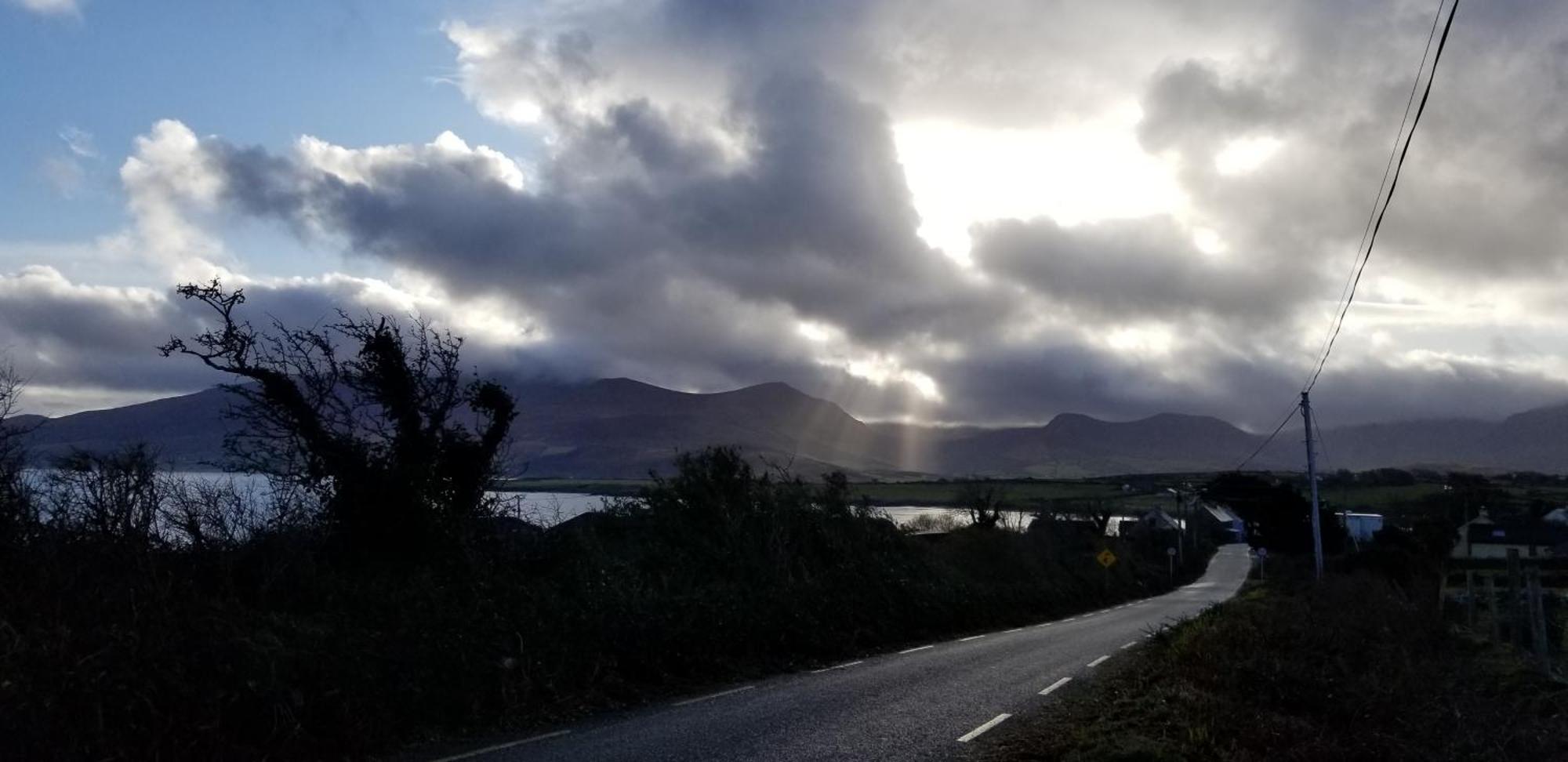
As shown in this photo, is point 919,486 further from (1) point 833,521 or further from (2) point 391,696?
(2) point 391,696

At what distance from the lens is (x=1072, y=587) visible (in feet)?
160

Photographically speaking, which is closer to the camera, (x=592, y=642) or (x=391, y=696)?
(x=391, y=696)

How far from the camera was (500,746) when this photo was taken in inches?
485

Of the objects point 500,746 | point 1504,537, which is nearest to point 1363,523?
point 1504,537

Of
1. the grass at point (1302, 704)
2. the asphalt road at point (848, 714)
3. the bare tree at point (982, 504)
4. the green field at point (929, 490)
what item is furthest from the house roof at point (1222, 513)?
the asphalt road at point (848, 714)

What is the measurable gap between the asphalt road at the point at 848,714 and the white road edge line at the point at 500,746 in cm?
2

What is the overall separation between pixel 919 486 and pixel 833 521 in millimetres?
64292

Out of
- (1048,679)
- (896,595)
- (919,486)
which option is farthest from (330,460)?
(919,486)

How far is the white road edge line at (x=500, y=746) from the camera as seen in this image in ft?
38.0

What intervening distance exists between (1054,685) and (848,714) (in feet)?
15.6

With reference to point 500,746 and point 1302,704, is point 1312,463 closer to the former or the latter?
point 1302,704

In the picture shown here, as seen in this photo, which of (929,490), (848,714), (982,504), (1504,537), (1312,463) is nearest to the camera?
(848,714)

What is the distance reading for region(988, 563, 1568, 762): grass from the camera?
1062 cm

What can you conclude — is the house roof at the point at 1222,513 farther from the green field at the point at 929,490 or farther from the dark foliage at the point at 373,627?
the dark foliage at the point at 373,627
